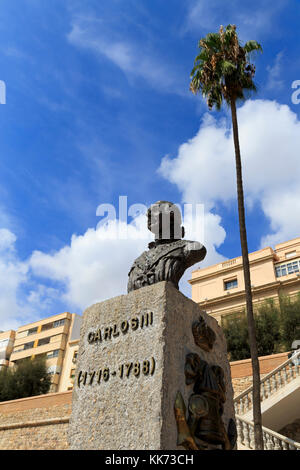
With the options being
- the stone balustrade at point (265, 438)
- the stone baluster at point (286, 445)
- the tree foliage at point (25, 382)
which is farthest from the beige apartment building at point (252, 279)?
the stone baluster at point (286, 445)

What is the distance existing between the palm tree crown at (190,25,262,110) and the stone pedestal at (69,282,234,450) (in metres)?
12.5

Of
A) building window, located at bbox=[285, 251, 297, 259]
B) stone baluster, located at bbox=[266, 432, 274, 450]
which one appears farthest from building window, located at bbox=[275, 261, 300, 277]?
stone baluster, located at bbox=[266, 432, 274, 450]

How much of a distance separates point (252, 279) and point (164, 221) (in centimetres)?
3209

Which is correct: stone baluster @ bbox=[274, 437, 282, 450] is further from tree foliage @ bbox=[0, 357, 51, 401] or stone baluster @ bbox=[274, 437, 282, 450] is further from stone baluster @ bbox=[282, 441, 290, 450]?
tree foliage @ bbox=[0, 357, 51, 401]

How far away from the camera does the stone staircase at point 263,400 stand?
11156mm

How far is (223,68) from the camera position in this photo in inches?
572

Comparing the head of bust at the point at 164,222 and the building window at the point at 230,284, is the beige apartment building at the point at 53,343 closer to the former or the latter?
the building window at the point at 230,284

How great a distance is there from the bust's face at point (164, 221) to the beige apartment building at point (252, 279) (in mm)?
28688

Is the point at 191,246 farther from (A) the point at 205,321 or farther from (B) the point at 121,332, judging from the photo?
(B) the point at 121,332

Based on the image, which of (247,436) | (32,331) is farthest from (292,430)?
(32,331)

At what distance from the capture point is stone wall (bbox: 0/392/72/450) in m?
15.5

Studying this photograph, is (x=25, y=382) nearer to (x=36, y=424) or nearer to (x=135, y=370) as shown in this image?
(x=36, y=424)

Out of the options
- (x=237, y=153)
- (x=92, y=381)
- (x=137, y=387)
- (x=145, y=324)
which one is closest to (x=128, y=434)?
(x=137, y=387)
